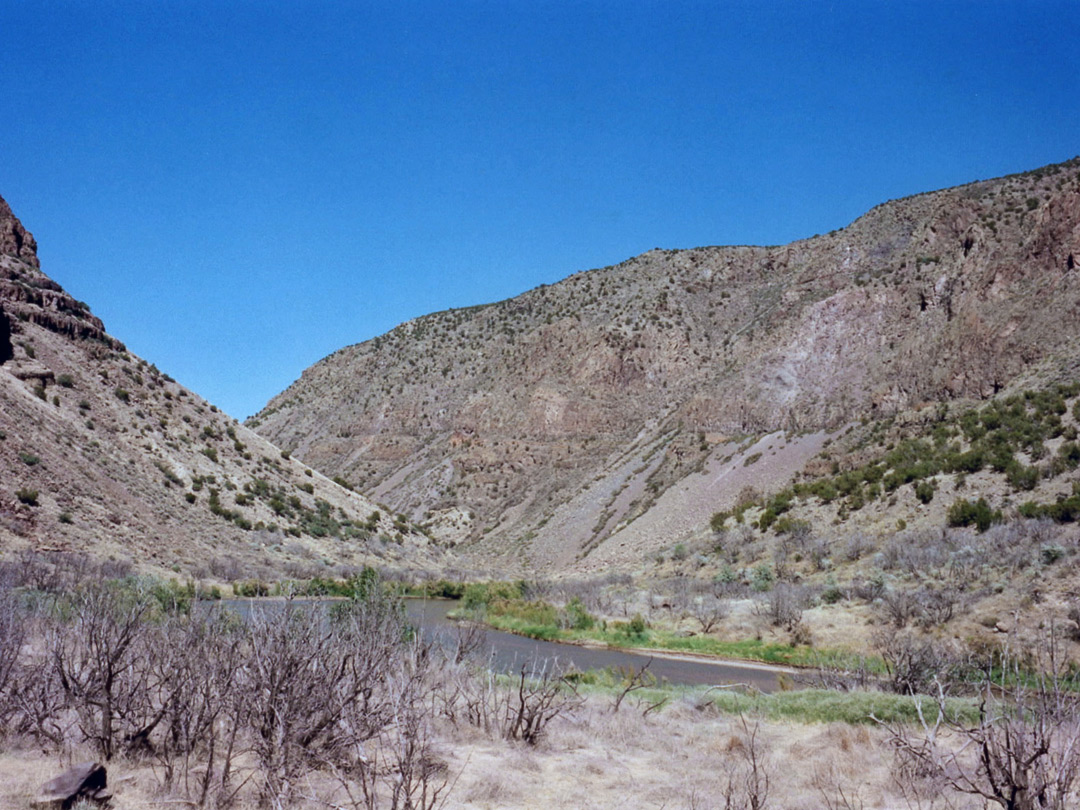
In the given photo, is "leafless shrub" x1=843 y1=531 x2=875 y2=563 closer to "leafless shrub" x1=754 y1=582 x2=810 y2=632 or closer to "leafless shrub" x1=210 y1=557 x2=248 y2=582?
"leafless shrub" x1=754 y1=582 x2=810 y2=632

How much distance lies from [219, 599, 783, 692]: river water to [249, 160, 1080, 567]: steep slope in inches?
670

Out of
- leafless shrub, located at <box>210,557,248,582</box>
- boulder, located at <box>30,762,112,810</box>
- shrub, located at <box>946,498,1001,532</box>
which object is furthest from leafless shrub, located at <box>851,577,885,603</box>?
leafless shrub, located at <box>210,557,248,582</box>

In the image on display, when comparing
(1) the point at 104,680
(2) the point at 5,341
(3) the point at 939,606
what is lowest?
(3) the point at 939,606

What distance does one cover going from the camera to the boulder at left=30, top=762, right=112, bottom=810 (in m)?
6.72

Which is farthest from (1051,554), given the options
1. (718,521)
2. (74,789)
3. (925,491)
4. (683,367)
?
(683,367)

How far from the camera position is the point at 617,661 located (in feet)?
81.3

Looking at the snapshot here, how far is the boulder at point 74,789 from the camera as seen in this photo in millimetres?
6723

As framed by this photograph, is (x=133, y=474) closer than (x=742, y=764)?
No

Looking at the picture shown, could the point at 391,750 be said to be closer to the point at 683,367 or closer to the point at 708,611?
the point at 708,611

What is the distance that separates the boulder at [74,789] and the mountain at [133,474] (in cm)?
2118

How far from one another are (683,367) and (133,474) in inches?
1870

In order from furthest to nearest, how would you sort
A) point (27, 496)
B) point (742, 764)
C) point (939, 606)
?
point (27, 496) → point (939, 606) → point (742, 764)

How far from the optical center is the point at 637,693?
15094mm

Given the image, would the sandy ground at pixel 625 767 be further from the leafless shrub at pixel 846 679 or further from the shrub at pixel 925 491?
the shrub at pixel 925 491
